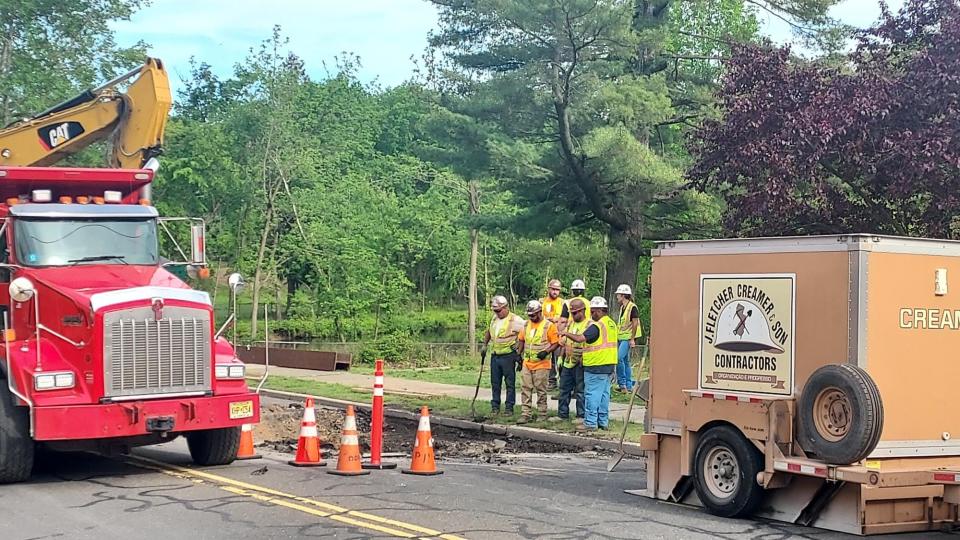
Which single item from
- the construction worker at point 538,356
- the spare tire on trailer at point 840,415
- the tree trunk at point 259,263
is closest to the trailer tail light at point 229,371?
the construction worker at point 538,356

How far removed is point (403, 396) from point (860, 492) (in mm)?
11924

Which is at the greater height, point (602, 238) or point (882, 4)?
point (882, 4)

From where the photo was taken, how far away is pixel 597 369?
15047 mm

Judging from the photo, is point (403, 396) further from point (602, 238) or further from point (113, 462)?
point (602, 238)

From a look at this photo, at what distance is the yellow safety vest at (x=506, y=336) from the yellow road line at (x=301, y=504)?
19.0ft

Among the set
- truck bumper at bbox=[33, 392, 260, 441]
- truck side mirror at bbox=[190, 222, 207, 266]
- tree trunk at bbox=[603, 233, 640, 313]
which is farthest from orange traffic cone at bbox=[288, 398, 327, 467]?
tree trunk at bbox=[603, 233, 640, 313]

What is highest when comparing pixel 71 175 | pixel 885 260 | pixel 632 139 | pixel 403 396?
pixel 632 139

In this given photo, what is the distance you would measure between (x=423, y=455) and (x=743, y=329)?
149 inches

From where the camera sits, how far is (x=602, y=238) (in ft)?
103

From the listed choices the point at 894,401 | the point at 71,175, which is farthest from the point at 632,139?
the point at 894,401

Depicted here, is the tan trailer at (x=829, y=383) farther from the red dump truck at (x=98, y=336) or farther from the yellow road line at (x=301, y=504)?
the red dump truck at (x=98, y=336)

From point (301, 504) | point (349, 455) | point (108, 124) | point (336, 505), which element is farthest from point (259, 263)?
point (336, 505)

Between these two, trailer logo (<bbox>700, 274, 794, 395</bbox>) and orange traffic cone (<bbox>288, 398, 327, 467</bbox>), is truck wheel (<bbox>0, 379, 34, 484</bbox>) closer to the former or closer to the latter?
orange traffic cone (<bbox>288, 398, 327, 467</bbox>)

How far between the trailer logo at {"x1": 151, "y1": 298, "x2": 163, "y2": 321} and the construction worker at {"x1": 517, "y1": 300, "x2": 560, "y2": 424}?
5.98 metres
